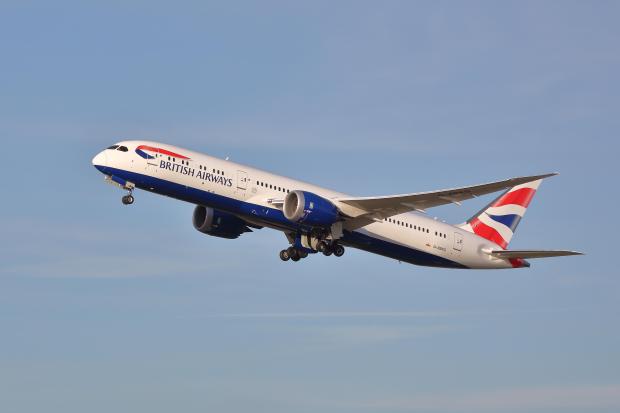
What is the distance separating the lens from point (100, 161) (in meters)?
54.6

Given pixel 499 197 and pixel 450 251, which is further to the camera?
pixel 499 197

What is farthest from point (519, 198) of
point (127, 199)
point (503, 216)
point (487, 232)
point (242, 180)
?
point (127, 199)

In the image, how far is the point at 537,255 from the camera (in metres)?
61.1

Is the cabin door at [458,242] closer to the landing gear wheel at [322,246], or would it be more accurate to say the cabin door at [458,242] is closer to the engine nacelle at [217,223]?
the landing gear wheel at [322,246]

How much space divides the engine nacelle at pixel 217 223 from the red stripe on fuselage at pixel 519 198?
16.9 m

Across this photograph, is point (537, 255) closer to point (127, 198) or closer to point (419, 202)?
point (419, 202)

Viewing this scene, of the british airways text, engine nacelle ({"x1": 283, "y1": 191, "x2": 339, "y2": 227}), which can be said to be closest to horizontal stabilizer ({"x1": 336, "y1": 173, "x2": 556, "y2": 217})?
engine nacelle ({"x1": 283, "y1": 191, "x2": 339, "y2": 227})

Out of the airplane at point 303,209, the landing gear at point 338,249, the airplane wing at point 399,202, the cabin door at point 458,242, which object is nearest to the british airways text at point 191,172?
the airplane at point 303,209

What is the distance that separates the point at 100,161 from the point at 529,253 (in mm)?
24441

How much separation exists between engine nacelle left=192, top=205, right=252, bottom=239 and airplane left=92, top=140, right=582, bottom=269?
0.19ft

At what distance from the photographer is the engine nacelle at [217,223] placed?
62.0m

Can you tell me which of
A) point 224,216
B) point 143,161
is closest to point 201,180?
point 143,161

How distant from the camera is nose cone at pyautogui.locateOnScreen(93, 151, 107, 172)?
54.5 meters

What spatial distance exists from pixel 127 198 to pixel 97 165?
2228 millimetres
